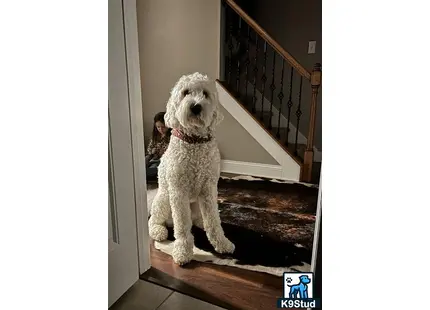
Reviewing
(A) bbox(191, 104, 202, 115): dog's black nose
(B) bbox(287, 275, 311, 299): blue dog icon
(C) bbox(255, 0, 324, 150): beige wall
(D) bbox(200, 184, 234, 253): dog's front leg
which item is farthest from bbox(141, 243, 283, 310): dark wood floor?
(C) bbox(255, 0, 324, 150): beige wall

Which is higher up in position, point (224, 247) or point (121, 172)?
point (121, 172)

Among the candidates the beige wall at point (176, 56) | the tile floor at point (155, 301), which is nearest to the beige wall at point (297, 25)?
the beige wall at point (176, 56)

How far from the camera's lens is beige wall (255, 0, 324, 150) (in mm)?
3410

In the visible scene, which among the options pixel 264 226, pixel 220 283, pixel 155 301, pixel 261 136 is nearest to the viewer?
pixel 155 301

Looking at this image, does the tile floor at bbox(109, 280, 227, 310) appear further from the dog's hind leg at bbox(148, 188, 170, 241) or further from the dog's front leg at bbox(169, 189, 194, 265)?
the dog's hind leg at bbox(148, 188, 170, 241)

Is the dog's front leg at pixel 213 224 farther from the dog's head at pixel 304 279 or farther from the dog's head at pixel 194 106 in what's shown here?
the dog's head at pixel 304 279

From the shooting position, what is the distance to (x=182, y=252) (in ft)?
5.08

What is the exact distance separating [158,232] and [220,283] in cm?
52

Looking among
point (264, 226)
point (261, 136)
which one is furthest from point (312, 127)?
point (264, 226)

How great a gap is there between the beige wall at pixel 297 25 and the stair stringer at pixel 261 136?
1.99 ft

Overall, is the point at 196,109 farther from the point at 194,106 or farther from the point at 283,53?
the point at 283,53
